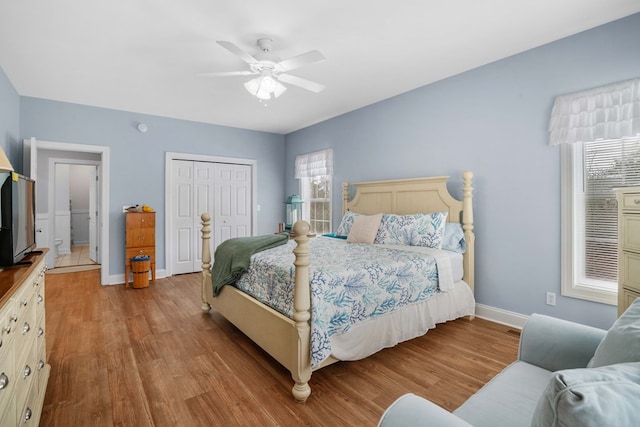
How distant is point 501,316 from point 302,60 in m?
3.08

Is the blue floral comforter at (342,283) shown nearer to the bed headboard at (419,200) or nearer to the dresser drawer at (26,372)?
the bed headboard at (419,200)

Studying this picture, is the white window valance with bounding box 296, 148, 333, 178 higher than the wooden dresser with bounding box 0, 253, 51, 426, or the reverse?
the white window valance with bounding box 296, 148, 333, 178

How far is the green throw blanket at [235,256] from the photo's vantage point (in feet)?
9.34

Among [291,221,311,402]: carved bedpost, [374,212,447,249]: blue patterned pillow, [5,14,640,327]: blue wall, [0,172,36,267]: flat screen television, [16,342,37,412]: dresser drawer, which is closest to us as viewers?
[16,342,37,412]: dresser drawer

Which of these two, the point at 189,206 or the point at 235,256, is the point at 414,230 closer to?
the point at 235,256

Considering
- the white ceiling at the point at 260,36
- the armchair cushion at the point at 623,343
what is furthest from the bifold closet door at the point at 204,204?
the armchair cushion at the point at 623,343

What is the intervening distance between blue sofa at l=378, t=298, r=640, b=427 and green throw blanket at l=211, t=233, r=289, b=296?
2079mm

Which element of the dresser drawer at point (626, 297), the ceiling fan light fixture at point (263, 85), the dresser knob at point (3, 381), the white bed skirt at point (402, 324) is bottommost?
the white bed skirt at point (402, 324)

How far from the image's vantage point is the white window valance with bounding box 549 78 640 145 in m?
2.34

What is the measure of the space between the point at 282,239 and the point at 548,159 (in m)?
2.60

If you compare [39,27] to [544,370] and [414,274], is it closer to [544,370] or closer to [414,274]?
[414,274]

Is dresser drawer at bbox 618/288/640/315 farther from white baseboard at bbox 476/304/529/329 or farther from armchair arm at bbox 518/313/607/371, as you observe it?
white baseboard at bbox 476/304/529/329

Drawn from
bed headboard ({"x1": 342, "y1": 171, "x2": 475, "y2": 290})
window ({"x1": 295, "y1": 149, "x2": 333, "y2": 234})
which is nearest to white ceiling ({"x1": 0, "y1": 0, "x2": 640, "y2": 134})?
bed headboard ({"x1": 342, "y1": 171, "x2": 475, "y2": 290})

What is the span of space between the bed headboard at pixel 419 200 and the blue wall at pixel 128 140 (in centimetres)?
265
